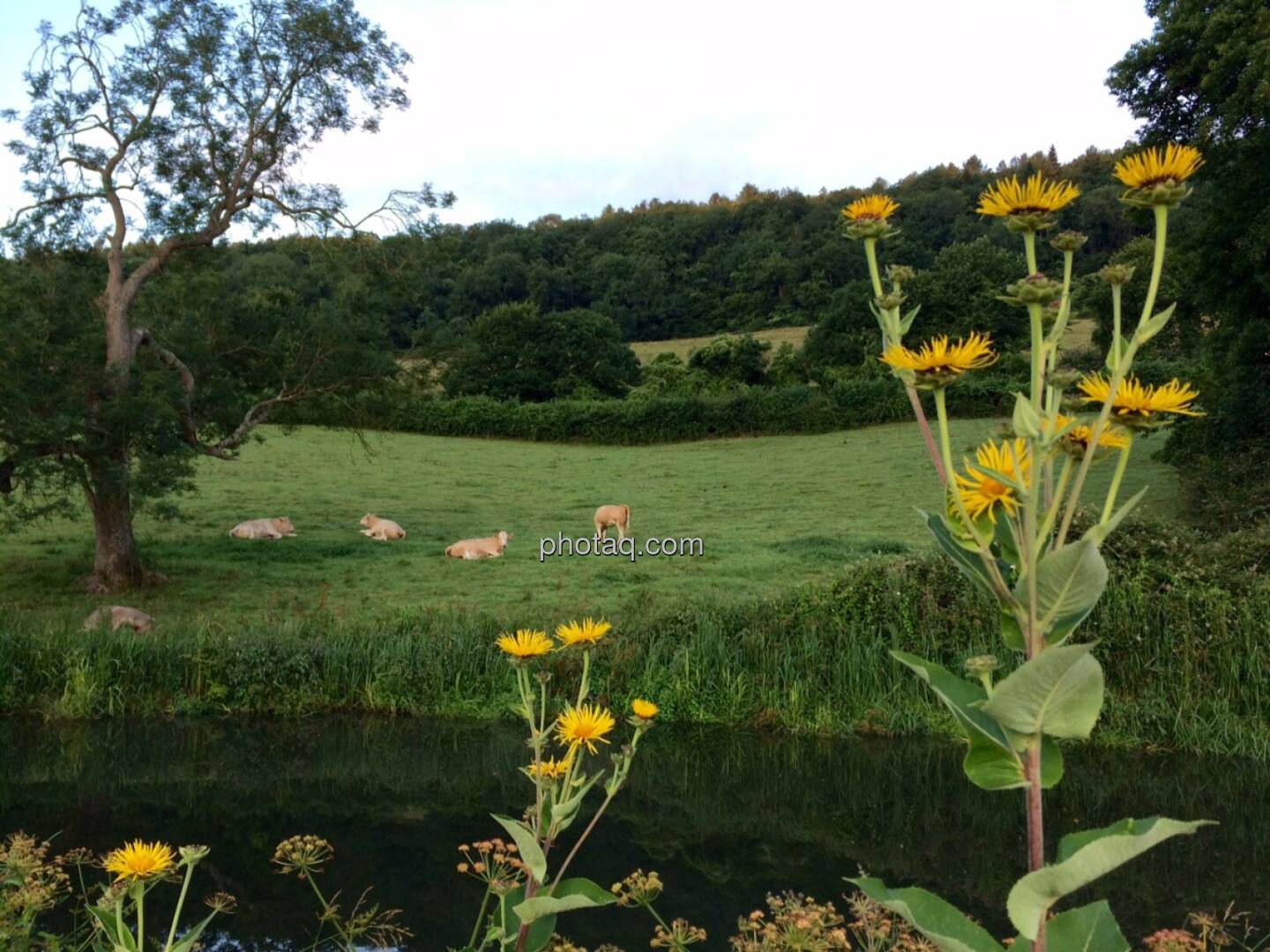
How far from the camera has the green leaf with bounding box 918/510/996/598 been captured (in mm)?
1743

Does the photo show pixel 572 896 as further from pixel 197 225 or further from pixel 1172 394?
pixel 197 225

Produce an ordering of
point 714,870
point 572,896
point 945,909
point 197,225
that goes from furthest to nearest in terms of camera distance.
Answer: point 197,225
point 714,870
point 572,896
point 945,909

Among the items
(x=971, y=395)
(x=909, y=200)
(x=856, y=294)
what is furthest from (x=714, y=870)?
(x=909, y=200)

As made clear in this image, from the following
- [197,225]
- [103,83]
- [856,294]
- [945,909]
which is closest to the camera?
[945,909]

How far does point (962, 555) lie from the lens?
1.79 meters

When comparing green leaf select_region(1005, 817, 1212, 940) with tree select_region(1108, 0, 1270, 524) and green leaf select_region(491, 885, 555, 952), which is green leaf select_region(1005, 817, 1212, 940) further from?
tree select_region(1108, 0, 1270, 524)

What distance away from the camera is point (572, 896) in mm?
2605

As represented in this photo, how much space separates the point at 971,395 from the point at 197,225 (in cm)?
2573

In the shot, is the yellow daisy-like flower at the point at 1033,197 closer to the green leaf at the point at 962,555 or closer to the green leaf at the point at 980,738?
the green leaf at the point at 962,555

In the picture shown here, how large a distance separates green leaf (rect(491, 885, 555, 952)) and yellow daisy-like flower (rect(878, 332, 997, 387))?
5.81 feet

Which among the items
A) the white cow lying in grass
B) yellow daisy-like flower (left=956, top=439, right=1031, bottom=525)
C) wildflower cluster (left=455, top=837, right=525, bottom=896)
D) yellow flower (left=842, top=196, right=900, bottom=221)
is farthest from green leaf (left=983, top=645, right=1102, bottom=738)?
the white cow lying in grass

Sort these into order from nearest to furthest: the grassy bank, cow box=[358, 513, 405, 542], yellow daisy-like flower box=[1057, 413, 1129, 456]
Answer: yellow daisy-like flower box=[1057, 413, 1129, 456]
the grassy bank
cow box=[358, 513, 405, 542]

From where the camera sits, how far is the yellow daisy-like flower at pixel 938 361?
1.72 meters

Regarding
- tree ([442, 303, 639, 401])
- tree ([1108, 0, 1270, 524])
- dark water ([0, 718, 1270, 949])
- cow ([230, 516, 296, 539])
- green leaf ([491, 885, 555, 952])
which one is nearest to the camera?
green leaf ([491, 885, 555, 952])
